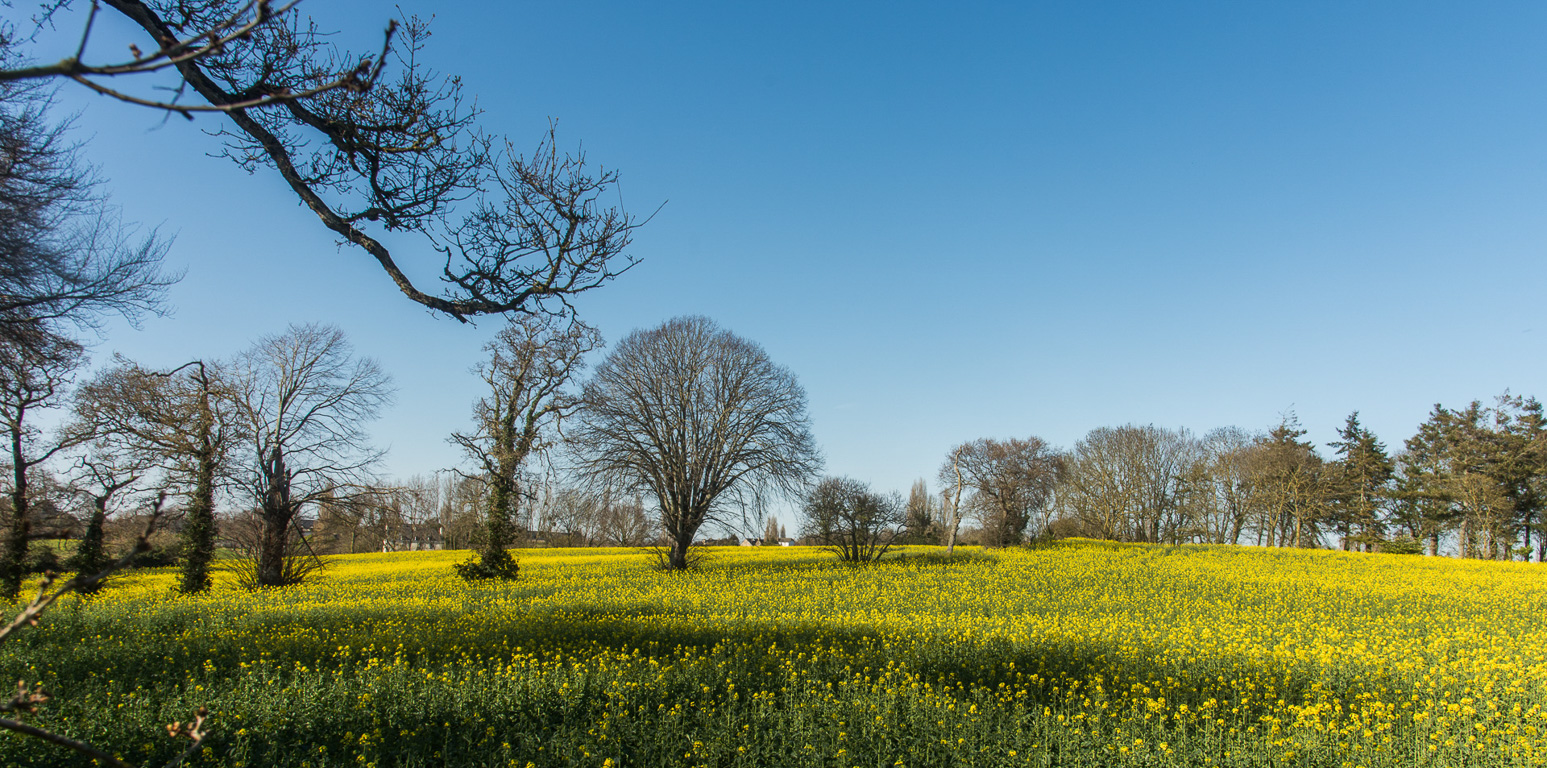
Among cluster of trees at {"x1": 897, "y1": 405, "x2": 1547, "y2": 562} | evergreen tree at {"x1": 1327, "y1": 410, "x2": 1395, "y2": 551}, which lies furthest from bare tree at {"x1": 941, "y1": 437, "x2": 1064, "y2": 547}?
evergreen tree at {"x1": 1327, "y1": 410, "x2": 1395, "y2": 551}

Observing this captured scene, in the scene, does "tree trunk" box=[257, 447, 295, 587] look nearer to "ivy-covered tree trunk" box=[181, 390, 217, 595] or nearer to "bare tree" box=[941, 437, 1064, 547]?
"ivy-covered tree trunk" box=[181, 390, 217, 595]

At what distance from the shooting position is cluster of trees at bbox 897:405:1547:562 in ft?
133

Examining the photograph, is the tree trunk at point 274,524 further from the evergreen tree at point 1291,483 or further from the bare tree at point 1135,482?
the evergreen tree at point 1291,483

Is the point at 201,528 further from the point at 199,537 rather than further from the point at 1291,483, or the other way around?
the point at 1291,483

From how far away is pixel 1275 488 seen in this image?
44969 millimetres

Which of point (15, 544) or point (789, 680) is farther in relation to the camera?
point (15, 544)

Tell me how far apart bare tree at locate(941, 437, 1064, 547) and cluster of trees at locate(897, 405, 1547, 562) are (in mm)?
84

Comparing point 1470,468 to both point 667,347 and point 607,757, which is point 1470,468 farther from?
point 607,757

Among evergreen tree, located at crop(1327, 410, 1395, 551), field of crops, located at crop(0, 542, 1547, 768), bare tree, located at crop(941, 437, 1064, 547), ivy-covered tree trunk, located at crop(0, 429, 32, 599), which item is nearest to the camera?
field of crops, located at crop(0, 542, 1547, 768)

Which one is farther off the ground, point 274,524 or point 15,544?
point 274,524

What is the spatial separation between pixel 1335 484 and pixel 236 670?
57186 mm

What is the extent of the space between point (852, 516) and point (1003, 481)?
1668cm

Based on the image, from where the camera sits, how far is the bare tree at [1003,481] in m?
38.9

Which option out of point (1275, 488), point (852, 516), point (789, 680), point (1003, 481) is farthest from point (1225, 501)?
point (789, 680)
